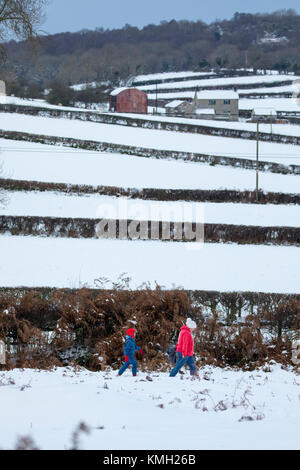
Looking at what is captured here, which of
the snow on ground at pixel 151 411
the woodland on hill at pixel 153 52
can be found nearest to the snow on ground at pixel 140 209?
the snow on ground at pixel 151 411

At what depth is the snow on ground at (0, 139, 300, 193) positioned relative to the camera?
30453 millimetres

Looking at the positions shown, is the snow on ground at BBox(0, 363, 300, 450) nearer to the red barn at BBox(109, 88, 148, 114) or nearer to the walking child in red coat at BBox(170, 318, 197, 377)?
the walking child in red coat at BBox(170, 318, 197, 377)

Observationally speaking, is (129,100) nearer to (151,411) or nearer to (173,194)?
(173,194)

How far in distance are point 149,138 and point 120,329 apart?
31048mm

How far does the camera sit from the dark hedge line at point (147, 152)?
A: 35656mm

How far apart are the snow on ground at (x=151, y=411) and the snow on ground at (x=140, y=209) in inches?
645

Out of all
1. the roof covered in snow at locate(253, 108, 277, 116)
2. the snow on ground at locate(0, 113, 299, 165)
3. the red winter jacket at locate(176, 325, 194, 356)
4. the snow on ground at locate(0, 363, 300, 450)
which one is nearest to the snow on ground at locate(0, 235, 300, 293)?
the red winter jacket at locate(176, 325, 194, 356)

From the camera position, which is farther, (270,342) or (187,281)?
(187,281)

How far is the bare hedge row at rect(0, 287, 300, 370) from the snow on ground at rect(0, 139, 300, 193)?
17.0 m

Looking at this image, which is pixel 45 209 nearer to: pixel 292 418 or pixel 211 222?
pixel 211 222

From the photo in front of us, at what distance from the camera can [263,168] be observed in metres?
35.7

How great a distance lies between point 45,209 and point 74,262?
21.8 feet

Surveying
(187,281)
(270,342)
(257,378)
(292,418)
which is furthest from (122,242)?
(292,418)

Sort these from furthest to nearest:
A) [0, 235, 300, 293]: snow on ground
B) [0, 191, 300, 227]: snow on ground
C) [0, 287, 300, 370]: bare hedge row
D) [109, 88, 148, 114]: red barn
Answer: [109, 88, 148, 114]: red barn, [0, 191, 300, 227]: snow on ground, [0, 235, 300, 293]: snow on ground, [0, 287, 300, 370]: bare hedge row
